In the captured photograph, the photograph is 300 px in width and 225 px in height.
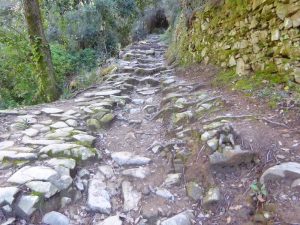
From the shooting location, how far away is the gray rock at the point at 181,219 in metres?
2.17

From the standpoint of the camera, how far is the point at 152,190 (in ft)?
8.47

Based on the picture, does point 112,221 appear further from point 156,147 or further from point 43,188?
point 156,147

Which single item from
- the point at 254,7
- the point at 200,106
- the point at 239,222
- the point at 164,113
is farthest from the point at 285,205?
the point at 254,7

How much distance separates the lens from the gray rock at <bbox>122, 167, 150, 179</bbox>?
9.09 feet

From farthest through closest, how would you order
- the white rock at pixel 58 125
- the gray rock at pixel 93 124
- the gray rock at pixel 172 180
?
the gray rock at pixel 93 124 → the white rock at pixel 58 125 → the gray rock at pixel 172 180

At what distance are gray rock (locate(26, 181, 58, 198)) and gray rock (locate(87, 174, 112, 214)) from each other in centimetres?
31

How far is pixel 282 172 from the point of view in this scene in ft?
7.07

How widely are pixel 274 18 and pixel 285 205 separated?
7.72 ft

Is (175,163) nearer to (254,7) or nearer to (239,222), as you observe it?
(239,222)

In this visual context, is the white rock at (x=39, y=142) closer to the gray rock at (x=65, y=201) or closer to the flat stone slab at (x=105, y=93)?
the gray rock at (x=65, y=201)

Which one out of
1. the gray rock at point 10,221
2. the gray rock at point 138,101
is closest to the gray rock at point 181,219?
the gray rock at point 10,221

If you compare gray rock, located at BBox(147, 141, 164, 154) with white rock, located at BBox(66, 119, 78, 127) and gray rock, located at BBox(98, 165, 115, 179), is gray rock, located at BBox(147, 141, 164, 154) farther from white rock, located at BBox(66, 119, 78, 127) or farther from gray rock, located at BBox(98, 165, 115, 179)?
white rock, located at BBox(66, 119, 78, 127)

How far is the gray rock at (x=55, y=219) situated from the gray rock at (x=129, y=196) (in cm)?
48

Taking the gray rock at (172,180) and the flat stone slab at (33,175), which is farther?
the gray rock at (172,180)
